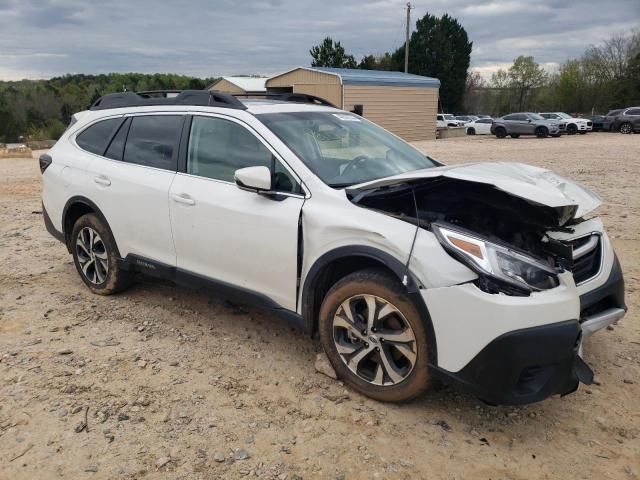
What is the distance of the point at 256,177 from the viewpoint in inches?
130

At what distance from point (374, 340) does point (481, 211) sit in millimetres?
1066

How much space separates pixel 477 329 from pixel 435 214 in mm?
823

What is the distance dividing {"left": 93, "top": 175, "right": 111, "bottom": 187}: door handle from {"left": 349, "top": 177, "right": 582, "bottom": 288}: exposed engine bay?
91.4 inches

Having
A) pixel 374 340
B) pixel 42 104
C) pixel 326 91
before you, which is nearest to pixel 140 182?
pixel 374 340

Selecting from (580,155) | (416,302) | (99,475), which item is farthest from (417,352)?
(580,155)

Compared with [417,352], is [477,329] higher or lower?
higher

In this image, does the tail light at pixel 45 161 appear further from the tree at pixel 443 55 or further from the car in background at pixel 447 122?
the tree at pixel 443 55

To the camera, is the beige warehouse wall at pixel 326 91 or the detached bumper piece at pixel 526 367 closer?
the detached bumper piece at pixel 526 367

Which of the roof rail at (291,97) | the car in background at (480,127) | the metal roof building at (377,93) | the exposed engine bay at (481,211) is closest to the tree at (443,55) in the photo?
the car in background at (480,127)

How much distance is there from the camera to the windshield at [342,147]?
354cm

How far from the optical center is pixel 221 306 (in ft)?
15.3

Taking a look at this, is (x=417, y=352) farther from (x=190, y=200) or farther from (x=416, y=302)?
(x=190, y=200)

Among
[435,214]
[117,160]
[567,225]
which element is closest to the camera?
[435,214]

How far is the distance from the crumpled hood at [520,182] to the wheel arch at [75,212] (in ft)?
7.99
